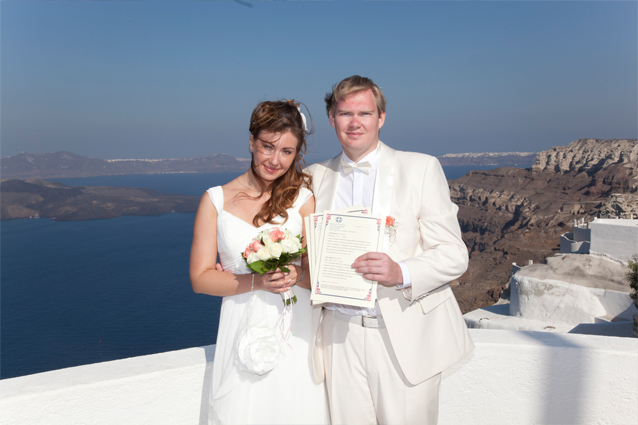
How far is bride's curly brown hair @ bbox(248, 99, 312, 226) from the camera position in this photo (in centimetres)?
279

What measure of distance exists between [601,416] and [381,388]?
64.4 inches

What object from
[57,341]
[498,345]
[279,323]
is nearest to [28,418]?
[279,323]

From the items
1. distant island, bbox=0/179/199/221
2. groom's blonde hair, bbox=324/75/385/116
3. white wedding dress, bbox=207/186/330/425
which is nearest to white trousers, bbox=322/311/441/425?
white wedding dress, bbox=207/186/330/425

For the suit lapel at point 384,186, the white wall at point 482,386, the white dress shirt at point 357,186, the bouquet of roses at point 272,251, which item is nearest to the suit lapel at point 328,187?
the white dress shirt at point 357,186

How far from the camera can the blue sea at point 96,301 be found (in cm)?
5781

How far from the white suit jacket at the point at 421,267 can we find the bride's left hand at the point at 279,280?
287 mm

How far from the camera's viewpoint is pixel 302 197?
9.53ft

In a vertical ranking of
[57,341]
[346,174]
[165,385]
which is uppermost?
[346,174]

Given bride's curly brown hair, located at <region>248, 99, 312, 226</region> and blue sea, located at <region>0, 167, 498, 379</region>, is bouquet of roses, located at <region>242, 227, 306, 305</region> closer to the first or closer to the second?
bride's curly brown hair, located at <region>248, 99, 312, 226</region>

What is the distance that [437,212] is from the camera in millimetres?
2479

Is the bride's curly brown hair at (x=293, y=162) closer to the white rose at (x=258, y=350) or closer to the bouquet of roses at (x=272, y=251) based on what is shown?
the bouquet of roses at (x=272, y=251)

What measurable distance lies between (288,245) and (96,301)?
264ft

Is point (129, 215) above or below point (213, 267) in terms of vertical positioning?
below

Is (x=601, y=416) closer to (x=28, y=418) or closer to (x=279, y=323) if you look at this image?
(x=279, y=323)
